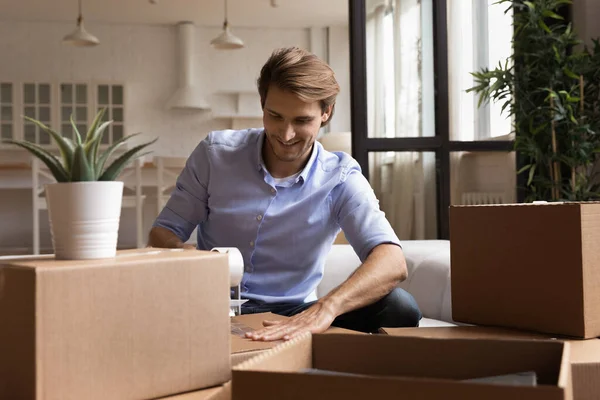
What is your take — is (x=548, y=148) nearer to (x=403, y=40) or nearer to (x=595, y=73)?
(x=595, y=73)

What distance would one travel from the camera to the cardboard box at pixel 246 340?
101 centimetres

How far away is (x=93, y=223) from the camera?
861 millimetres

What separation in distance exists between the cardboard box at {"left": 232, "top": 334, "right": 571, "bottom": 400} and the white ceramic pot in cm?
30

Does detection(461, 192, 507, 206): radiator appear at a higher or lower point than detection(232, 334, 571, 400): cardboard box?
higher

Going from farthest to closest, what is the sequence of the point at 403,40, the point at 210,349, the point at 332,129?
the point at 332,129, the point at 403,40, the point at 210,349

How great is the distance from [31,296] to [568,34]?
10.2 ft

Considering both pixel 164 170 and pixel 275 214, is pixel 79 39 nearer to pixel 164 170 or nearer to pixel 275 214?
pixel 164 170

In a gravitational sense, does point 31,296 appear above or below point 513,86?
below

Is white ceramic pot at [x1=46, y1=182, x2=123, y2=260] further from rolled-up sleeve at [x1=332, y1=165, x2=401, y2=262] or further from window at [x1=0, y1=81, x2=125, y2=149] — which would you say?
window at [x1=0, y1=81, x2=125, y2=149]

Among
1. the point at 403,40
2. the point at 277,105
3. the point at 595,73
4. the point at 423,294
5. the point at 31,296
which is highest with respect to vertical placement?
the point at 403,40

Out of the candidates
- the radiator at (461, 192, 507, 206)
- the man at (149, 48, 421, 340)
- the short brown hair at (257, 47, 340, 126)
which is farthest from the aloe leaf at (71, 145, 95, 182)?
the radiator at (461, 192, 507, 206)

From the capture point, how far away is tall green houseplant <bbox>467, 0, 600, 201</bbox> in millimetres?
3406

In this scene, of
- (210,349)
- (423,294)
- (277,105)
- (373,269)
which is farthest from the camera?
(423,294)

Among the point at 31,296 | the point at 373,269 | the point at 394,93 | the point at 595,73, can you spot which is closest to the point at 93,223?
the point at 31,296
